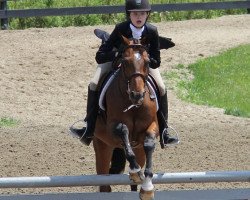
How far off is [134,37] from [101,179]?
175 centimetres

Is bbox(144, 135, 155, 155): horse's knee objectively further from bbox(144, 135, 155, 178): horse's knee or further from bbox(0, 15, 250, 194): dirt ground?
bbox(0, 15, 250, 194): dirt ground

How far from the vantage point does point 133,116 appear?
345 inches

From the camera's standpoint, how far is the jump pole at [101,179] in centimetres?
790

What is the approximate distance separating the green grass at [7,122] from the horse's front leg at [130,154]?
631 centimetres

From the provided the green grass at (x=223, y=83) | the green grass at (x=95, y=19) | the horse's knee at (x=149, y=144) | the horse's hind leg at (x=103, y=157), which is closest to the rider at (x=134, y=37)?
the horse's hind leg at (x=103, y=157)

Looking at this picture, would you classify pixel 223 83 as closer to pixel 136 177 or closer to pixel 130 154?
pixel 130 154

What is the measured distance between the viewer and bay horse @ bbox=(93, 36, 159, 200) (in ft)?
26.9

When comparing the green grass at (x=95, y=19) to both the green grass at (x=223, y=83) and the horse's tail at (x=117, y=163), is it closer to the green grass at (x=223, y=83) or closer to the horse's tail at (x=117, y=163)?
the green grass at (x=223, y=83)

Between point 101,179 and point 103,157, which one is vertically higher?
point 101,179

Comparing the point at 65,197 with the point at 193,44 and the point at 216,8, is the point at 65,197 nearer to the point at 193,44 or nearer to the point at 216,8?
the point at 193,44

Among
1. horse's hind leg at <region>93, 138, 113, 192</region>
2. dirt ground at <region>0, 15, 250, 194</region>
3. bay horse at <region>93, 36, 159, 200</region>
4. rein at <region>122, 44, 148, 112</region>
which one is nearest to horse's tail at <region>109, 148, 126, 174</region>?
horse's hind leg at <region>93, 138, 113, 192</region>

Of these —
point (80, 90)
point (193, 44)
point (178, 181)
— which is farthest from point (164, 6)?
point (178, 181)

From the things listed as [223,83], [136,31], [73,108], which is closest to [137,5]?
[136,31]

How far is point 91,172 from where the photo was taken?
1177 centimetres
